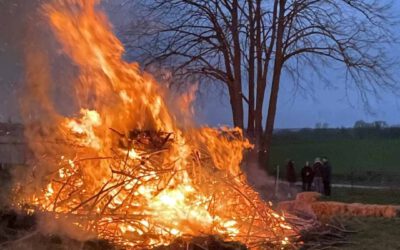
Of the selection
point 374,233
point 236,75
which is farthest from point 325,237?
point 236,75

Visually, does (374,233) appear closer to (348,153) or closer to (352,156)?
(352,156)

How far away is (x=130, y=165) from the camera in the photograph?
6.49 meters

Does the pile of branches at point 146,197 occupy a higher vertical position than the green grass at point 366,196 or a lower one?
higher

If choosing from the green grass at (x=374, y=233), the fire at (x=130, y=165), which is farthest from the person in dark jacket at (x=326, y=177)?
the fire at (x=130, y=165)

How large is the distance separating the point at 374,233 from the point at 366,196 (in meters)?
9.48

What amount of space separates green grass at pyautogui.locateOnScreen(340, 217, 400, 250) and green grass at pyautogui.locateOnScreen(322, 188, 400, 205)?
6.83 meters

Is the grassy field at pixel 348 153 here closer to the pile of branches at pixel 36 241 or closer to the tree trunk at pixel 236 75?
the tree trunk at pixel 236 75

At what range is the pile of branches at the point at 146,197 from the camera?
19.4ft

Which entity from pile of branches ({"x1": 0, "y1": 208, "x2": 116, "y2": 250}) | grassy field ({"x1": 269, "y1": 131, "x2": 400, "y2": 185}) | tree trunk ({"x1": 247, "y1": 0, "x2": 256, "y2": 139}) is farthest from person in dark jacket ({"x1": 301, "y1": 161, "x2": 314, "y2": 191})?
pile of branches ({"x1": 0, "y1": 208, "x2": 116, "y2": 250})

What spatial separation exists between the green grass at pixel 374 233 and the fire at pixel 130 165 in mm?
955

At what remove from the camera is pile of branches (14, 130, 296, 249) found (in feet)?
19.4

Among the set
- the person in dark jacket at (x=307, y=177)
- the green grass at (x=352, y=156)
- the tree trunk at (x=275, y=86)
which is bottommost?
the person in dark jacket at (x=307, y=177)

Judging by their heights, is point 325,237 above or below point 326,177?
below

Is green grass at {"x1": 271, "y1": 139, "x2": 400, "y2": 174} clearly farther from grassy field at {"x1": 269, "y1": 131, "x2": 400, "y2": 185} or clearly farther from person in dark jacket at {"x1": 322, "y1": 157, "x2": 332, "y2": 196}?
person in dark jacket at {"x1": 322, "y1": 157, "x2": 332, "y2": 196}
